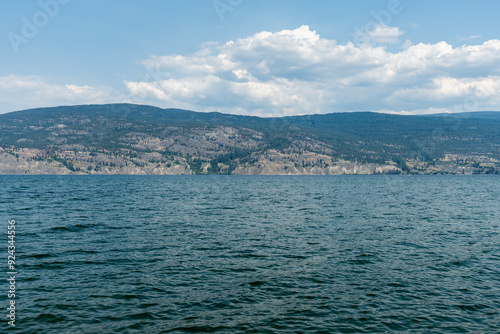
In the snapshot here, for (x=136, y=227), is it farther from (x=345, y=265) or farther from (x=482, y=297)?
(x=482, y=297)

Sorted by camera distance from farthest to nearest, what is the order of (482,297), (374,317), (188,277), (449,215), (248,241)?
1. (449,215)
2. (248,241)
3. (188,277)
4. (482,297)
5. (374,317)

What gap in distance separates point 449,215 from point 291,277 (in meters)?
48.7

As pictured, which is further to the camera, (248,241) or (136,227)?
(136,227)

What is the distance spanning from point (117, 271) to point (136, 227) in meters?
19.2

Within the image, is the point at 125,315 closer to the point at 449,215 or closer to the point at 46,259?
the point at 46,259

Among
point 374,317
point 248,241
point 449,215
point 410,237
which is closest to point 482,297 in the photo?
point 374,317

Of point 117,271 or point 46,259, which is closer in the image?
point 117,271

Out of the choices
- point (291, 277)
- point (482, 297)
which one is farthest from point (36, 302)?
point (482, 297)

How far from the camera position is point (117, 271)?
25.5 meters

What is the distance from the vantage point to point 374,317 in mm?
18203

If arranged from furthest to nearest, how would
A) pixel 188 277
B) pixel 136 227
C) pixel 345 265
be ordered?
pixel 136 227 → pixel 345 265 → pixel 188 277

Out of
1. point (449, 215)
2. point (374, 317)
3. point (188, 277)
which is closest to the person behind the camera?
point (374, 317)

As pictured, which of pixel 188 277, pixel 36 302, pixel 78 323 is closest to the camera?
pixel 78 323

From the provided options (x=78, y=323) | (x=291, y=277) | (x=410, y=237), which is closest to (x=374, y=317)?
(x=291, y=277)
